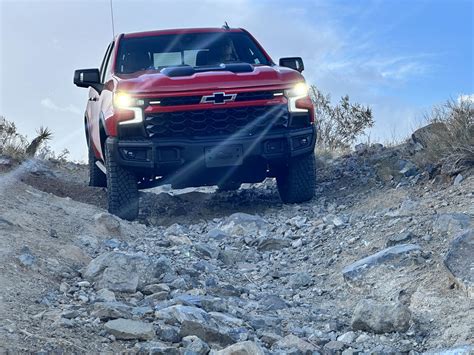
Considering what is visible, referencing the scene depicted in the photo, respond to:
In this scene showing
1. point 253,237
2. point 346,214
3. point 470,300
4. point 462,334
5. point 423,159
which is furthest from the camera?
point 423,159

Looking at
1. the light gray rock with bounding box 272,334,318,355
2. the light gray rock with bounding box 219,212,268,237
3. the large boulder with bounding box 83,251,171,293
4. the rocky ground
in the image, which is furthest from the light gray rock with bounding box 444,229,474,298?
the light gray rock with bounding box 219,212,268,237

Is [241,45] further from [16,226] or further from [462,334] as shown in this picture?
[462,334]

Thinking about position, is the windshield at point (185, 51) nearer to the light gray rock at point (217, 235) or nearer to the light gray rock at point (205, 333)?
the light gray rock at point (217, 235)

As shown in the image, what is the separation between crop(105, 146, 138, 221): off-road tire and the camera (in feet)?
27.5

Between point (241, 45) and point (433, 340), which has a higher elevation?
point (241, 45)

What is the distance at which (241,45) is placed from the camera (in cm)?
943

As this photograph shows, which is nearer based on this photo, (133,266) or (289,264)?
(133,266)

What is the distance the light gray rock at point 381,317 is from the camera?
14.8 ft

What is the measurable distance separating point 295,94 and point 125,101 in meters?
1.70

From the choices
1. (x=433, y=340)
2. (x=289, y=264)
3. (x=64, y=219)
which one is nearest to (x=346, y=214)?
(x=289, y=264)

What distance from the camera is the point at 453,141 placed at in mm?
8320

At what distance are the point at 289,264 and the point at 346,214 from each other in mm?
1661

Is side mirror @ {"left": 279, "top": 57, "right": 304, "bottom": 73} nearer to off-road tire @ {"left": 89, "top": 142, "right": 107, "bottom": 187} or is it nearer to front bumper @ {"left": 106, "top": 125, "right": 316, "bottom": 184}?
front bumper @ {"left": 106, "top": 125, "right": 316, "bottom": 184}

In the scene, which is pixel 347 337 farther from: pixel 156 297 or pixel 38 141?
pixel 38 141
